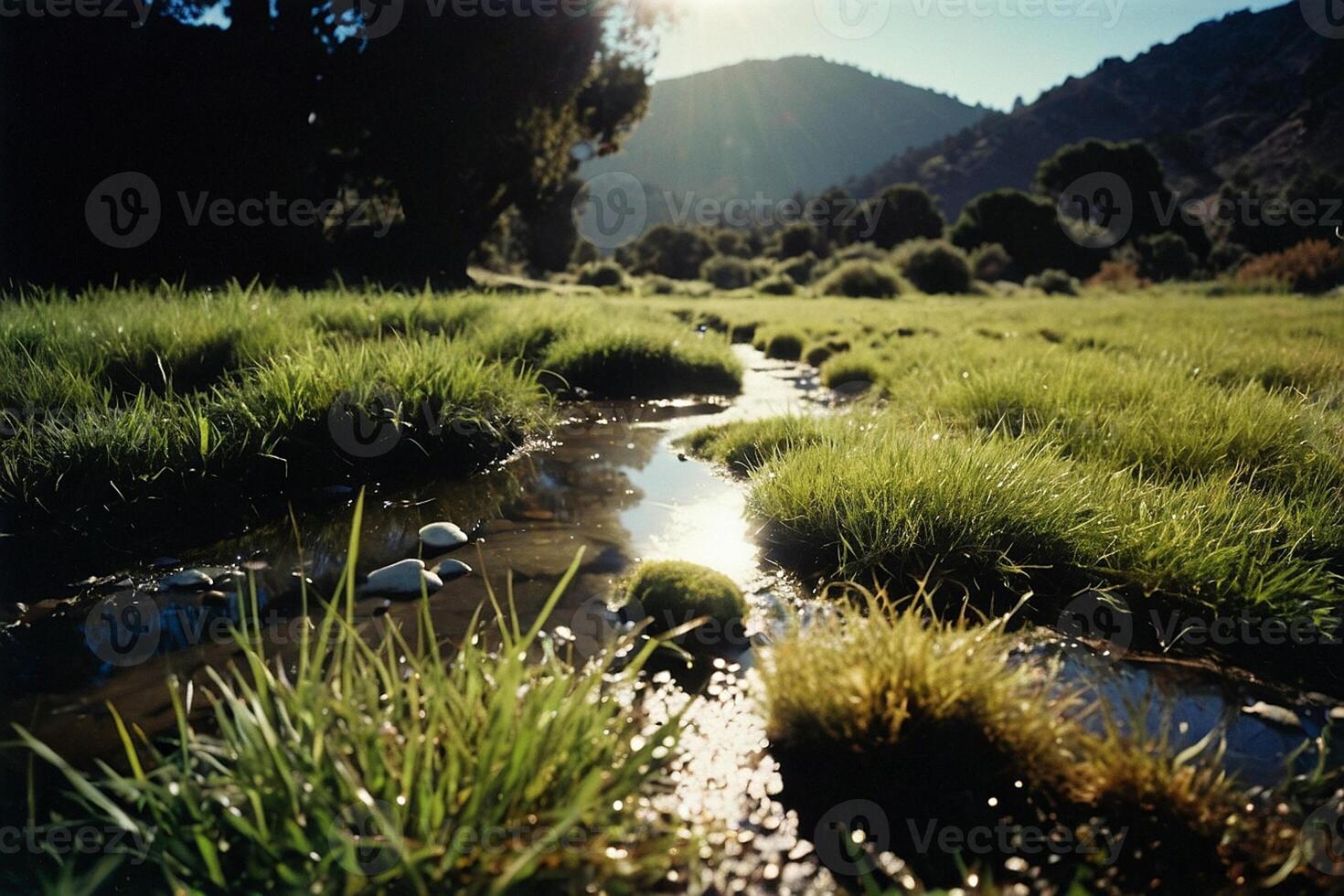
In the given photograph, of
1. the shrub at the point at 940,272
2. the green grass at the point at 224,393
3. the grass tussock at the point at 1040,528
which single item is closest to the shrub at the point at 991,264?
the shrub at the point at 940,272

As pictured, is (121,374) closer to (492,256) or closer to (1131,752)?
(1131,752)

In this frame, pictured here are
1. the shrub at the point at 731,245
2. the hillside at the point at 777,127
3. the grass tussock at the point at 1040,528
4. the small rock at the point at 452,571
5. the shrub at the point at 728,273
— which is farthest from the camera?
the hillside at the point at 777,127

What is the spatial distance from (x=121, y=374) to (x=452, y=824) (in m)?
4.59

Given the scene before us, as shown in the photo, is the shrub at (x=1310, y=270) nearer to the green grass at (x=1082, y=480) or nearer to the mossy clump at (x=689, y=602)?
the green grass at (x=1082, y=480)

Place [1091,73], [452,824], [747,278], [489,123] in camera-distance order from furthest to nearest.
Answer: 1. [1091,73]
2. [747,278]
3. [489,123]
4. [452,824]

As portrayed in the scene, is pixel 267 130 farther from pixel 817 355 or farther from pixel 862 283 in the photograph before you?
pixel 862 283

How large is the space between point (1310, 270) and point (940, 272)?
32.6 ft

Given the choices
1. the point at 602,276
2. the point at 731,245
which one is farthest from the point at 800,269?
the point at 602,276

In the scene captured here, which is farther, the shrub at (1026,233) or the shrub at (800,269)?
the shrub at (1026,233)

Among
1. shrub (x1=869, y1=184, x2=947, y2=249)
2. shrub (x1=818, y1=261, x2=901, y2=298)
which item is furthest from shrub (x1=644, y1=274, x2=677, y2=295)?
shrub (x1=869, y1=184, x2=947, y2=249)

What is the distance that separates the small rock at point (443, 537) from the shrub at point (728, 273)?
29.3 metres

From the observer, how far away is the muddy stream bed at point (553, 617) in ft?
6.39

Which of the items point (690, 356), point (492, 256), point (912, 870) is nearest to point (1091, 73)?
point (492, 256)

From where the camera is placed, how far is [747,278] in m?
32.4
